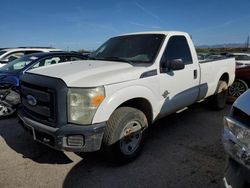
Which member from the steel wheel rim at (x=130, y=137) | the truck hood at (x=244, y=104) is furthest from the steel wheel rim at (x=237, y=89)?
the truck hood at (x=244, y=104)

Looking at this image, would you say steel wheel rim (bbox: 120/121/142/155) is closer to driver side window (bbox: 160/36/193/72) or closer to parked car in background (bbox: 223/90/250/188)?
driver side window (bbox: 160/36/193/72)

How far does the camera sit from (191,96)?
452 centimetres

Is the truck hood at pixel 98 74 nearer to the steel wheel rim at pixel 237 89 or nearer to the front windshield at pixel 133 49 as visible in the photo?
the front windshield at pixel 133 49

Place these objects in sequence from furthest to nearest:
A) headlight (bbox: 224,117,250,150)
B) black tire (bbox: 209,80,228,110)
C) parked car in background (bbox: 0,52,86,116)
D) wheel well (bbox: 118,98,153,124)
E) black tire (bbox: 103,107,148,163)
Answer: black tire (bbox: 209,80,228,110) < parked car in background (bbox: 0,52,86,116) < wheel well (bbox: 118,98,153,124) < black tire (bbox: 103,107,148,163) < headlight (bbox: 224,117,250,150)

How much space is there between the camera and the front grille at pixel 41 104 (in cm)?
289

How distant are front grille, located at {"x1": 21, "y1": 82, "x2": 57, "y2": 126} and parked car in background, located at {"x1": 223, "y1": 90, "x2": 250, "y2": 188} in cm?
201

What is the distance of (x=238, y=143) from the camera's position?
162cm

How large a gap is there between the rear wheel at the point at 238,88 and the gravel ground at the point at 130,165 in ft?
9.64

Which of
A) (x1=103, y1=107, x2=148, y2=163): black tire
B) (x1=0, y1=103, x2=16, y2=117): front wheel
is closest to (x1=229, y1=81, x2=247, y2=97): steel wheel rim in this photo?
(x1=103, y1=107, x2=148, y2=163): black tire

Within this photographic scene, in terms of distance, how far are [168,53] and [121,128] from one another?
167 cm

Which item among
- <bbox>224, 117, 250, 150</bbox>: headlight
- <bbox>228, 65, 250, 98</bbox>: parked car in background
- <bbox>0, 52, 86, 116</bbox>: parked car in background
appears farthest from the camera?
<bbox>228, 65, 250, 98</bbox>: parked car in background

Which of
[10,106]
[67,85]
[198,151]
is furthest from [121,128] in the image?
[10,106]

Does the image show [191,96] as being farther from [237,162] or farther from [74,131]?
[237,162]

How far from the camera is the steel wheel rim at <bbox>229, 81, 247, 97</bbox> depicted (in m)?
6.90
